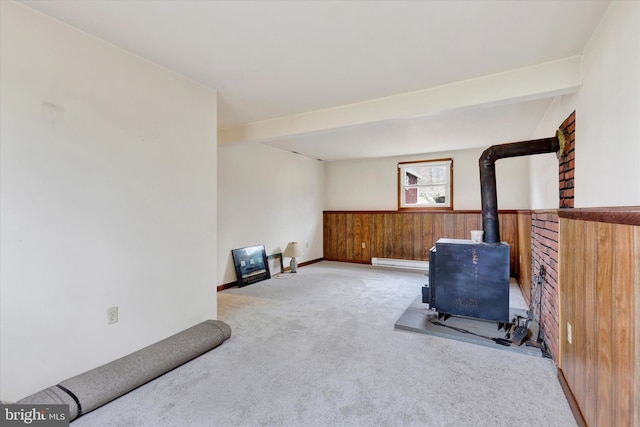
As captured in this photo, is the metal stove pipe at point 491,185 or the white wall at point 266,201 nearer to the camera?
the metal stove pipe at point 491,185

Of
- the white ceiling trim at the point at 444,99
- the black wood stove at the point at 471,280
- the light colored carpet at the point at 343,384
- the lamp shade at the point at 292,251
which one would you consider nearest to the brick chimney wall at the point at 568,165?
the white ceiling trim at the point at 444,99

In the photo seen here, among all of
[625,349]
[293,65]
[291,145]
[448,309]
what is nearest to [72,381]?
[293,65]

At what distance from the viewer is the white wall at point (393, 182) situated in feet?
17.7

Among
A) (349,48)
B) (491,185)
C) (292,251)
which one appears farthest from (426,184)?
(349,48)

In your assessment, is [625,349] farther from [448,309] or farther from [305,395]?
[448,309]

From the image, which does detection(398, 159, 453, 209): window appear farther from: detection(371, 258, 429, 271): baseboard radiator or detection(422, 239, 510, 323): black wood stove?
detection(422, 239, 510, 323): black wood stove

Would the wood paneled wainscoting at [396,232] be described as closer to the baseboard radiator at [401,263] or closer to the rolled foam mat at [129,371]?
the baseboard radiator at [401,263]

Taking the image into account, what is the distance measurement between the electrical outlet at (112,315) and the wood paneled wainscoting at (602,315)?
2.84 meters

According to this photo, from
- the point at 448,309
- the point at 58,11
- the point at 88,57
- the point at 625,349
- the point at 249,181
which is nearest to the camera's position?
the point at 625,349

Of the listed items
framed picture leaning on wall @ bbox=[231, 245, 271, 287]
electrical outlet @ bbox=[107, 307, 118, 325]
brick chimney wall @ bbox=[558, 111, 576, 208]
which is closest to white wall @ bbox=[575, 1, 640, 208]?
brick chimney wall @ bbox=[558, 111, 576, 208]

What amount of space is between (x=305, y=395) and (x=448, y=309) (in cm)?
191

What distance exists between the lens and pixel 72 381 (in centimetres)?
186

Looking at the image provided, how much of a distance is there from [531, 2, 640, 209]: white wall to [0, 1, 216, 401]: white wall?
117 inches

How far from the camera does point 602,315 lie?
138cm
